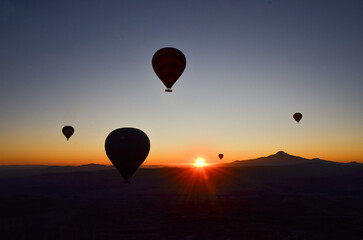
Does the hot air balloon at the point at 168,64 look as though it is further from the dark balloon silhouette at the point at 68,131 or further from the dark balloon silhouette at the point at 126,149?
the dark balloon silhouette at the point at 68,131

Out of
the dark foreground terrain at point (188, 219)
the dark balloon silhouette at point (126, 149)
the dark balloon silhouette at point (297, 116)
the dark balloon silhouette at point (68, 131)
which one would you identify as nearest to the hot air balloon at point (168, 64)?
the dark balloon silhouette at point (126, 149)

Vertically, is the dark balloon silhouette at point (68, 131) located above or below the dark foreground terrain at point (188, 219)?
above

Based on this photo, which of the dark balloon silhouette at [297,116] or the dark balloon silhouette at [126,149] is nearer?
the dark balloon silhouette at [126,149]

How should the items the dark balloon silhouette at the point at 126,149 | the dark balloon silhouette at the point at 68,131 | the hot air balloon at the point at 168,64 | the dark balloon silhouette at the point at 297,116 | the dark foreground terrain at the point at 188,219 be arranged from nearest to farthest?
the hot air balloon at the point at 168,64, the dark balloon silhouette at the point at 126,149, the dark foreground terrain at the point at 188,219, the dark balloon silhouette at the point at 68,131, the dark balloon silhouette at the point at 297,116

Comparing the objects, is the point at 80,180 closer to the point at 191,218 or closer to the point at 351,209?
the point at 191,218

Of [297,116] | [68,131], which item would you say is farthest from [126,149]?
[297,116]

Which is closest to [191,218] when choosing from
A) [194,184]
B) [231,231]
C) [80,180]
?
[231,231]

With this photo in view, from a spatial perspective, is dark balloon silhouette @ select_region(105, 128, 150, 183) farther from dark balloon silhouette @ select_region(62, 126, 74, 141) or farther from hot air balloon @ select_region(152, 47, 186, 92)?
dark balloon silhouette @ select_region(62, 126, 74, 141)
